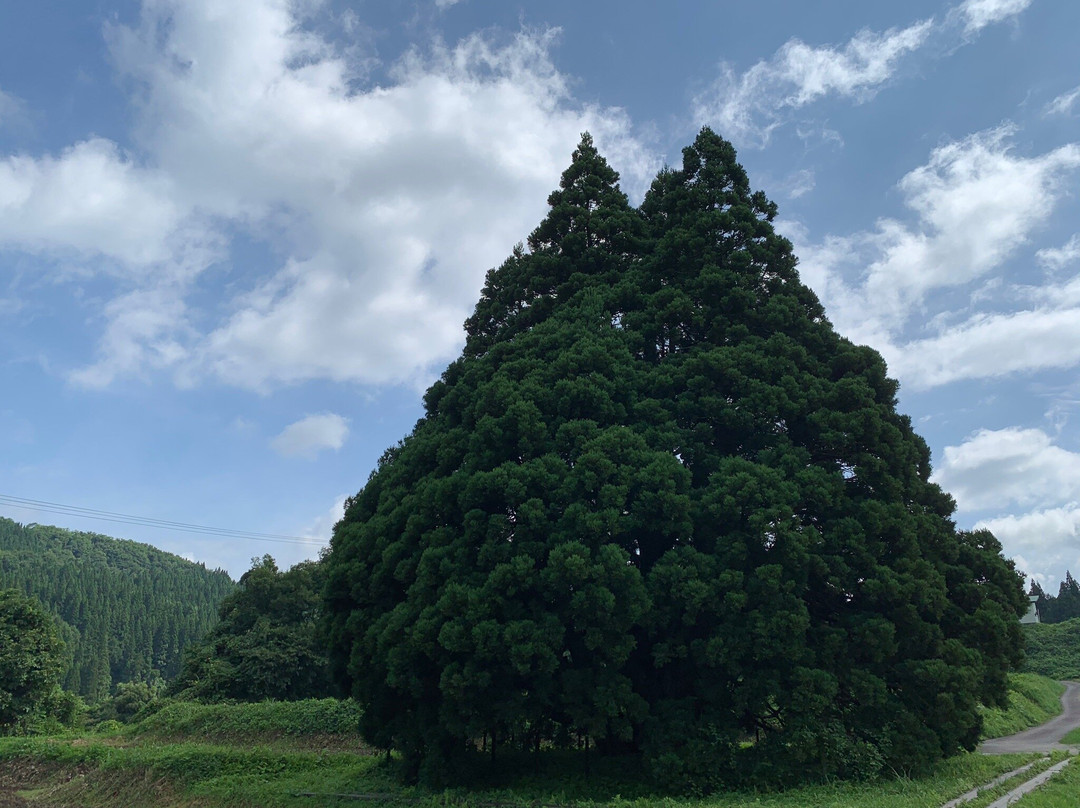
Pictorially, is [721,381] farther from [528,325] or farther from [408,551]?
[408,551]

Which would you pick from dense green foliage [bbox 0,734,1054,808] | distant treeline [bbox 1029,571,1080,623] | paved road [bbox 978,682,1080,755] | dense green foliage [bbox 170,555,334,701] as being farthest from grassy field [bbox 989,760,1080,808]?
distant treeline [bbox 1029,571,1080,623]

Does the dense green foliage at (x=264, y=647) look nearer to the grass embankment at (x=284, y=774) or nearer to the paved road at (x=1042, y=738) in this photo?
the grass embankment at (x=284, y=774)

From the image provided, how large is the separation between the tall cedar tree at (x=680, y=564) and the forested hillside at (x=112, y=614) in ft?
256

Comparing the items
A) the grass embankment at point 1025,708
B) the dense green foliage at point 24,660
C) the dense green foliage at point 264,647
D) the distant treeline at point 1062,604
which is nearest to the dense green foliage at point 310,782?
the dense green foliage at point 264,647

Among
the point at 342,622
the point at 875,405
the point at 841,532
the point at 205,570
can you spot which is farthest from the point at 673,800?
the point at 205,570

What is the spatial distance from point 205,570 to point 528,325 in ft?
555

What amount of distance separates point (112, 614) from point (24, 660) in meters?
89.3

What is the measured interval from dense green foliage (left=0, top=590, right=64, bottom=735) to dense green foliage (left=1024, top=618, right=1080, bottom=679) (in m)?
49.9

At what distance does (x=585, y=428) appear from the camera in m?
12.6

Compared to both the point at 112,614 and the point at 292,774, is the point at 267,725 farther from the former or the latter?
the point at 112,614

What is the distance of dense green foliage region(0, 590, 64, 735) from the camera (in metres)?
23.1

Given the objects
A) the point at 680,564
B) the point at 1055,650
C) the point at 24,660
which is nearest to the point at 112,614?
the point at 24,660

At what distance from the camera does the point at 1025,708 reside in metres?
27.1

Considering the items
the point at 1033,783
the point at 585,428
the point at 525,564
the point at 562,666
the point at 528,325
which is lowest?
the point at 1033,783
